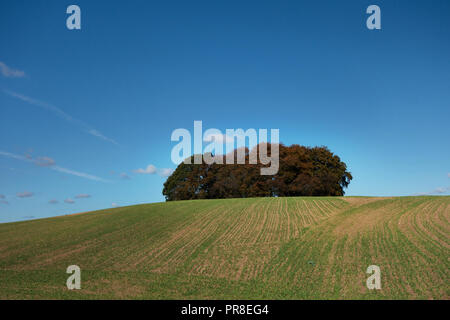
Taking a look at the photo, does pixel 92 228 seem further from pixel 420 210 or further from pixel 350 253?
pixel 420 210

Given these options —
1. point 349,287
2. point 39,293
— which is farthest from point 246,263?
point 39,293

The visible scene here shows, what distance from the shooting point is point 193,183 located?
212 ft

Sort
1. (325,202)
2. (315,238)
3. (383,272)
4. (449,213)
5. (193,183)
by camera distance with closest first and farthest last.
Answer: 1. (383,272)
2. (315,238)
3. (449,213)
4. (325,202)
5. (193,183)

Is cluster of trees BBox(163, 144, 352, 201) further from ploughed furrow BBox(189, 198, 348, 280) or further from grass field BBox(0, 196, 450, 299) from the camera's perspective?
grass field BBox(0, 196, 450, 299)

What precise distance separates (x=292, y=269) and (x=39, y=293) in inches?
501

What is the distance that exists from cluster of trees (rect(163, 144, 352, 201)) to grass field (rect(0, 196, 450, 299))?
897 inches

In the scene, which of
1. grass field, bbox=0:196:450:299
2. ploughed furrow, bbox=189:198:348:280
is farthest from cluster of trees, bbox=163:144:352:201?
grass field, bbox=0:196:450:299

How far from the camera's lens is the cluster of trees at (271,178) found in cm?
5743

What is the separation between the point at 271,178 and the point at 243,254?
134 ft

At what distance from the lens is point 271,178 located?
6034 centimetres

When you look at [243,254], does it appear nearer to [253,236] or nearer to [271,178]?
[253,236]

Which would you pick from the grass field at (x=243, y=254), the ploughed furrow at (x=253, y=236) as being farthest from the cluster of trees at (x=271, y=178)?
the grass field at (x=243, y=254)

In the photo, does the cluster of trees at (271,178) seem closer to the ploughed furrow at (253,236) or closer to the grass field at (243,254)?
the ploughed furrow at (253,236)

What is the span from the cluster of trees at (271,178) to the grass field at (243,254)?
74.7ft
